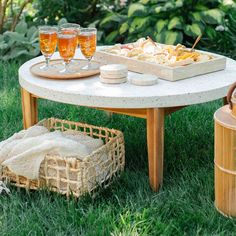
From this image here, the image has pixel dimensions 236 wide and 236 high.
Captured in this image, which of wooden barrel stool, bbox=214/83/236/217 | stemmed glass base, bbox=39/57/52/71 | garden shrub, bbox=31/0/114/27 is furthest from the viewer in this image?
garden shrub, bbox=31/0/114/27

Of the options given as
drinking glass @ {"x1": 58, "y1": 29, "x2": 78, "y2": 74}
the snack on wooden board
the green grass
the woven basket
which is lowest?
the green grass

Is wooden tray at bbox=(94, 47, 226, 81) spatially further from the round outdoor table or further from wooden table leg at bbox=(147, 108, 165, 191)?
wooden table leg at bbox=(147, 108, 165, 191)

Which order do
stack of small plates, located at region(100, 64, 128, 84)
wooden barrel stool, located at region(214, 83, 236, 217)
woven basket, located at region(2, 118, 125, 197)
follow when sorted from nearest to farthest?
wooden barrel stool, located at region(214, 83, 236, 217), woven basket, located at region(2, 118, 125, 197), stack of small plates, located at region(100, 64, 128, 84)

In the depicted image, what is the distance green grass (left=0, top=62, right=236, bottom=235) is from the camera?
2.66m

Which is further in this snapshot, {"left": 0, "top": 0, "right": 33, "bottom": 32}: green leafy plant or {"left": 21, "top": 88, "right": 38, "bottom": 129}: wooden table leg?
{"left": 0, "top": 0, "right": 33, "bottom": 32}: green leafy plant

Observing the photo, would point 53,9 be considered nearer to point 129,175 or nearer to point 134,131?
point 134,131

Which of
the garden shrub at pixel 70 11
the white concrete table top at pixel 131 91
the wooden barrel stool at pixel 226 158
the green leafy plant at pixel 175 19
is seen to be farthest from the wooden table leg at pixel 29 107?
the garden shrub at pixel 70 11

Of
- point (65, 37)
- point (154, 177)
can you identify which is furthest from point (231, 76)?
point (65, 37)

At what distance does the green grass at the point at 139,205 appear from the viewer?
8.73ft

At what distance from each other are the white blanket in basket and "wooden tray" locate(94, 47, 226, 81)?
44 cm

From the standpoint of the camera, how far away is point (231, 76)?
10.4ft

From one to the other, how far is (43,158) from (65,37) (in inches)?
25.8

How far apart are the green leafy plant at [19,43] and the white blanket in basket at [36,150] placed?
2411 millimetres

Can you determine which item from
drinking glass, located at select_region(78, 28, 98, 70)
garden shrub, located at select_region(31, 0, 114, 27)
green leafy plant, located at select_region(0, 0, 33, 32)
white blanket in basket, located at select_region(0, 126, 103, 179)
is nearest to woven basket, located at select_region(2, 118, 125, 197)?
white blanket in basket, located at select_region(0, 126, 103, 179)
